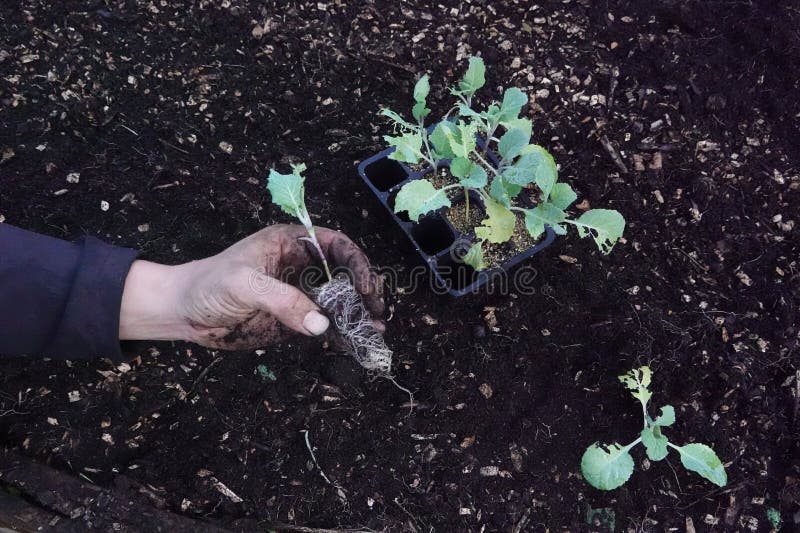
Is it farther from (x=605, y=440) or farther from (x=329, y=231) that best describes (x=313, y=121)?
(x=605, y=440)

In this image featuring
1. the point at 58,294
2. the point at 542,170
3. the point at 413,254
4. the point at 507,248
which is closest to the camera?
the point at 58,294

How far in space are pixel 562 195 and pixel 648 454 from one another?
784 millimetres

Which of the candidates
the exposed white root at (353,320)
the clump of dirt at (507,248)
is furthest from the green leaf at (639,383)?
the exposed white root at (353,320)

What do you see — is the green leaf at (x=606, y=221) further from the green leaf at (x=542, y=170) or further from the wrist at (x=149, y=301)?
the wrist at (x=149, y=301)

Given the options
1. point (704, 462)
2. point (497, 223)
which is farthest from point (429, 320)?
point (704, 462)

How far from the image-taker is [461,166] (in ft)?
5.20

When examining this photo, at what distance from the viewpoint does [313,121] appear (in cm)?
214

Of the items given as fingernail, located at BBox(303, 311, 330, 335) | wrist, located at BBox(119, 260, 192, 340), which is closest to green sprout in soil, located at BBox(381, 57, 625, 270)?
fingernail, located at BBox(303, 311, 330, 335)

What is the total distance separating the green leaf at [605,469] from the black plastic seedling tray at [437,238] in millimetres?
593

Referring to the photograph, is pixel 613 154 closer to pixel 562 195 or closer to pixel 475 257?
pixel 562 195

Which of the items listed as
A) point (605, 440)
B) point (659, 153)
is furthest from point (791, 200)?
point (605, 440)

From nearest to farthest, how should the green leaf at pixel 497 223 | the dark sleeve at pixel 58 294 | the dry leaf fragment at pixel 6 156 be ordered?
the dark sleeve at pixel 58 294
the green leaf at pixel 497 223
the dry leaf fragment at pixel 6 156

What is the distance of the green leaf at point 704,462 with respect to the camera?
5.17 feet

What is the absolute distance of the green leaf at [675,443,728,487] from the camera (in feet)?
5.17
